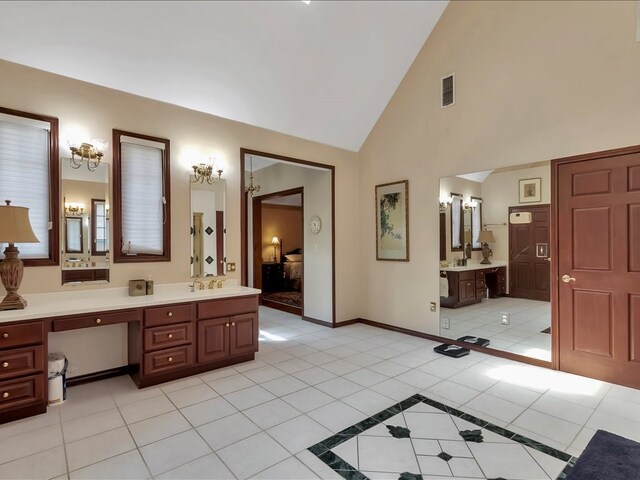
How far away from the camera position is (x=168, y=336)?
3391 millimetres

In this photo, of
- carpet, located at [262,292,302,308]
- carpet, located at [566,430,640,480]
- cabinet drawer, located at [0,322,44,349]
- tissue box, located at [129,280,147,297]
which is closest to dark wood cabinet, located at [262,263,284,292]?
carpet, located at [262,292,302,308]

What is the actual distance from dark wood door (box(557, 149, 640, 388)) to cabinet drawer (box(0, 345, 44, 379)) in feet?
16.1

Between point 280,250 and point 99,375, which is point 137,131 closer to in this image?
point 99,375

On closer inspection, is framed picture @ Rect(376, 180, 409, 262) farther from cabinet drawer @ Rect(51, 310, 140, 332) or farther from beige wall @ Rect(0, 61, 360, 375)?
cabinet drawer @ Rect(51, 310, 140, 332)

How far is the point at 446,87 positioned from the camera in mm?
4566

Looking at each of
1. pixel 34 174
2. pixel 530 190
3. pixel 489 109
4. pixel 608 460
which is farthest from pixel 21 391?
pixel 489 109

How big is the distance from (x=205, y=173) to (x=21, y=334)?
2.30m

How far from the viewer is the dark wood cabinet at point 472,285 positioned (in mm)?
4223

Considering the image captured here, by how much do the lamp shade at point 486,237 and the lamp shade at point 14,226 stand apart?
464cm

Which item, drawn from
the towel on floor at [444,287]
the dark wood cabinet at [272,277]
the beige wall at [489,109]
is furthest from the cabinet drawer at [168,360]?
the dark wood cabinet at [272,277]

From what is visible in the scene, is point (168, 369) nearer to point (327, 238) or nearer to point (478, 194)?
point (327, 238)

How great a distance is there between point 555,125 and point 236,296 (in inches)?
153

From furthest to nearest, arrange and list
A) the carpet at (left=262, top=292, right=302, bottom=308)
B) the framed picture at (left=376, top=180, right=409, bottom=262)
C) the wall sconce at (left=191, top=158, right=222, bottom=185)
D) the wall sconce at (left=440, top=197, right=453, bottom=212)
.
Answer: the carpet at (left=262, top=292, right=302, bottom=308)
the framed picture at (left=376, top=180, right=409, bottom=262)
the wall sconce at (left=440, top=197, right=453, bottom=212)
the wall sconce at (left=191, top=158, right=222, bottom=185)

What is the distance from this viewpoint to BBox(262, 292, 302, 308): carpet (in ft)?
22.9
